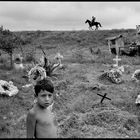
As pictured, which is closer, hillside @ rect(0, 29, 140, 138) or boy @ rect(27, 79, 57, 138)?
boy @ rect(27, 79, 57, 138)

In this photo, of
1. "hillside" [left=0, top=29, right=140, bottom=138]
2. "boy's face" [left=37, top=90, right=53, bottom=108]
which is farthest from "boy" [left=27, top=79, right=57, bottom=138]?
"hillside" [left=0, top=29, right=140, bottom=138]

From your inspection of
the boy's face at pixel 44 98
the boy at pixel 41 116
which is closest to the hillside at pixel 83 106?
the boy at pixel 41 116

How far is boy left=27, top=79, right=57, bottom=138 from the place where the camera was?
3383mm

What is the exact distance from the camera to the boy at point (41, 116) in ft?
11.1

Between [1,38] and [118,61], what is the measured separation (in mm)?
6384

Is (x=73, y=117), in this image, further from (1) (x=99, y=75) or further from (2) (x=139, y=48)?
(2) (x=139, y=48)

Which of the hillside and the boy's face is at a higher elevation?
the boy's face

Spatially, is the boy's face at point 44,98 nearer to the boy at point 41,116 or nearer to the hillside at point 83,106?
the boy at point 41,116

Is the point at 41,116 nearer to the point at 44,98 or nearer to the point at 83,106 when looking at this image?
the point at 44,98

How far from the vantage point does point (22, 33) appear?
104ft

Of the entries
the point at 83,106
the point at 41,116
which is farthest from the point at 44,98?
the point at 83,106

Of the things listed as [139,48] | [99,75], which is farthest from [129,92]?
[139,48]

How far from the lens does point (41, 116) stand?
344cm

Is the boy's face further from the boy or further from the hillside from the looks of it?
the hillside
